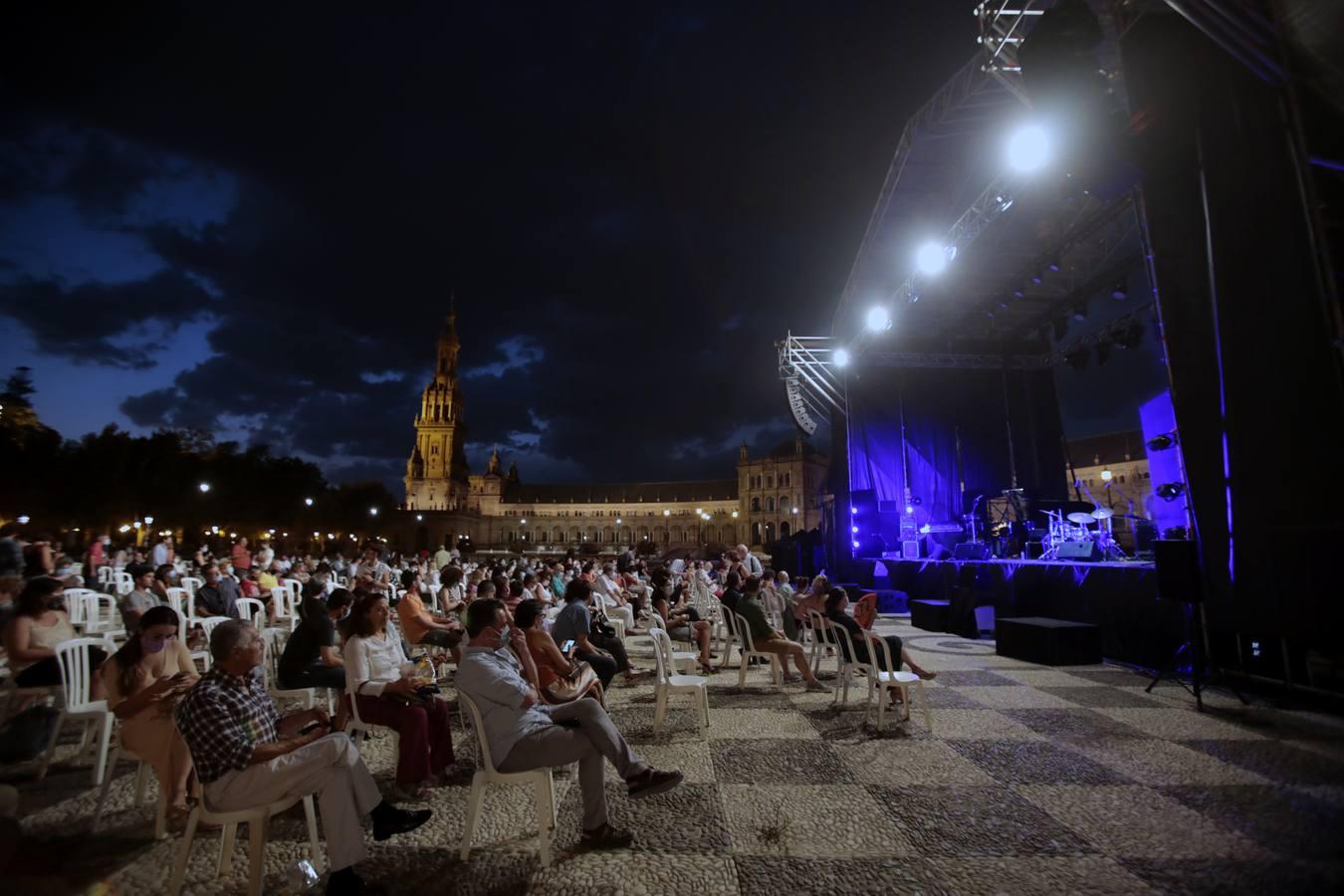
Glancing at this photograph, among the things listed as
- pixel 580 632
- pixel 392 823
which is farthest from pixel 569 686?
pixel 580 632

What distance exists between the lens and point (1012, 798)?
3289mm

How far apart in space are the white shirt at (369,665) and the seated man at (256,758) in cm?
104

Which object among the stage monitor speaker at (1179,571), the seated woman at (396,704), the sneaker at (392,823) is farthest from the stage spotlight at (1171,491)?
the sneaker at (392,823)

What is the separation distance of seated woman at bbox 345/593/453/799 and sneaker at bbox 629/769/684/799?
135 cm

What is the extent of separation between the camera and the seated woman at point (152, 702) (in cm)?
289

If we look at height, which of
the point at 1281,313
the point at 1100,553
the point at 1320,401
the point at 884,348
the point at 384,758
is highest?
the point at 884,348

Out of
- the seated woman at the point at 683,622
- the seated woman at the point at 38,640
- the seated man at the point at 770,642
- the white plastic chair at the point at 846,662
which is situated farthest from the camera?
the seated woman at the point at 683,622

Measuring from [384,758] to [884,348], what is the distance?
15459 millimetres

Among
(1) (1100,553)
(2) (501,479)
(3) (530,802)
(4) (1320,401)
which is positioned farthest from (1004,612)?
(2) (501,479)

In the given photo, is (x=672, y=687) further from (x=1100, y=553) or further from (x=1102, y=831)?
(x=1100, y=553)

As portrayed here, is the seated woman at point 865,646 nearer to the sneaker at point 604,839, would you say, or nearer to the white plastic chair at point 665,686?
the white plastic chair at point 665,686

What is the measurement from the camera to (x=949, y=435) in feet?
55.8

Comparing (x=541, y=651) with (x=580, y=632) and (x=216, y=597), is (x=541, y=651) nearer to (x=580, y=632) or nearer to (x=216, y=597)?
(x=580, y=632)

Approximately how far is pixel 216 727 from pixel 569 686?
75.3 inches
